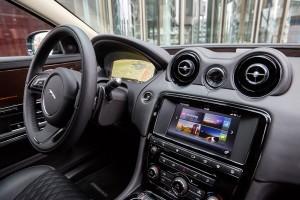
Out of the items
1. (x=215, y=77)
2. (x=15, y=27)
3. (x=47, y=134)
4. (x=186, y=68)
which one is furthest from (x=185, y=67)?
(x=15, y=27)

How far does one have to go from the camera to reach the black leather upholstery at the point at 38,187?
2.92 ft

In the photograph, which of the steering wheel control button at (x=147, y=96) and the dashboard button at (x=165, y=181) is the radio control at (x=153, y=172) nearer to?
the dashboard button at (x=165, y=181)

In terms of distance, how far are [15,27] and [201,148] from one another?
1.48m

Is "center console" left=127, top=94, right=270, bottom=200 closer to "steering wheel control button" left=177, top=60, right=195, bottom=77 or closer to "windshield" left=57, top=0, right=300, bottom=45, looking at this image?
"steering wheel control button" left=177, top=60, right=195, bottom=77

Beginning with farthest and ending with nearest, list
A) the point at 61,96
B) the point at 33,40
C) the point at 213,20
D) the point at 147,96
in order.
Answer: the point at 213,20 < the point at 33,40 < the point at 147,96 < the point at 61,96

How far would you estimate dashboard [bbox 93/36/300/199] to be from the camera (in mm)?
651

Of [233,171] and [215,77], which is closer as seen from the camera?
[233,171]

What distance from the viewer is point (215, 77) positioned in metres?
0.82

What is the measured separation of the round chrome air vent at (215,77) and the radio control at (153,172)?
0.37m

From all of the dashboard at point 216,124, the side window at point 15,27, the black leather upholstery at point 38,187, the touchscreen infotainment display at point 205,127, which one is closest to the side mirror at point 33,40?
the side window at point 15,27

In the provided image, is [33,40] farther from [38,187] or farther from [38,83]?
[38,187]

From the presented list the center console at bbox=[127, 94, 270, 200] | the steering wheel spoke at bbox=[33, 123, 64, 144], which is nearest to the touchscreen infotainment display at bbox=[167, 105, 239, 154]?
the center console at bbox=[127, 94, 270, 200]

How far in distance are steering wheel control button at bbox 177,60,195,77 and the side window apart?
1.08 metres

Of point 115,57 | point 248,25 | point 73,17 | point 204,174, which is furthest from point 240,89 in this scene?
point 248,25
